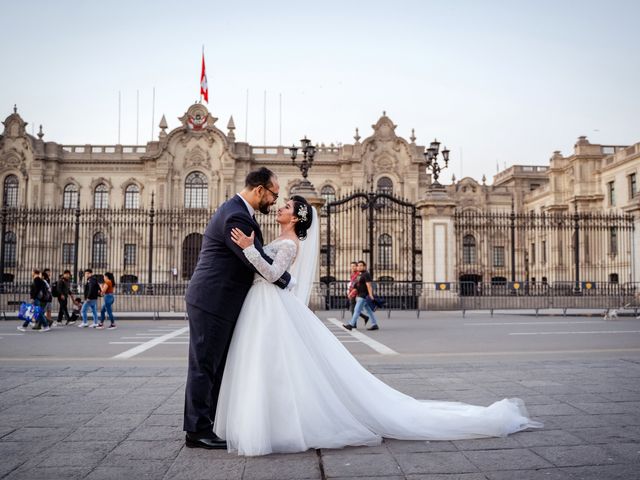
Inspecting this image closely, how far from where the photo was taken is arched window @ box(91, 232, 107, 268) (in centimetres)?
3391

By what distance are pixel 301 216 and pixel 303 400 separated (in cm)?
127

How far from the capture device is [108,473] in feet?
9.90

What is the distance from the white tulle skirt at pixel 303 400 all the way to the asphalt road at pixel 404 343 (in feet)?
12.3

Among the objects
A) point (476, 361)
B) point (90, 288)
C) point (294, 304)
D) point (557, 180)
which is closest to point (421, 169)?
point (557, 180)

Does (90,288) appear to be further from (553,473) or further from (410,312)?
(553,473)

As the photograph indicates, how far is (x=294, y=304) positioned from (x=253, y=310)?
0.97 feet

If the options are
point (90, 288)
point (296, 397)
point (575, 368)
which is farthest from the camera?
point (90, 288)

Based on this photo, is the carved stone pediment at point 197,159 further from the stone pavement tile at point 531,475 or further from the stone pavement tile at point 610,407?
the stone pavement tile at point 531,475

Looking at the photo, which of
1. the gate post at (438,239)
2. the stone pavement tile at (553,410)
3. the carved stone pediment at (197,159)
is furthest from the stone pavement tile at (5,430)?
the carved stone pediment at (197,159)

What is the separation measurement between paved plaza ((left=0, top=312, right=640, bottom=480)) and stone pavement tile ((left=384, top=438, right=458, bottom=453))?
0.01 m

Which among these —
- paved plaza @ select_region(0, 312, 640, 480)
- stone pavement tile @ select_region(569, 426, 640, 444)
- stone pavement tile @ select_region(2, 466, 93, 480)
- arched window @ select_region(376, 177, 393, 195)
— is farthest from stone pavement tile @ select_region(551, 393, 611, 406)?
arched window @ select_region(376, 177, 393, 195)

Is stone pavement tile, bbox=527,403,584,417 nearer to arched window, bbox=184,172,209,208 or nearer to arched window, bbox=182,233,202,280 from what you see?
arched window, bbox=182,233,202,280

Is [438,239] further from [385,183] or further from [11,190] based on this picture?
[11,190]

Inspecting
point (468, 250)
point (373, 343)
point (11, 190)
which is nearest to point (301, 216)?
point (373, 343)
